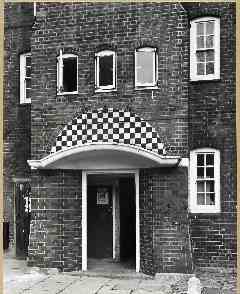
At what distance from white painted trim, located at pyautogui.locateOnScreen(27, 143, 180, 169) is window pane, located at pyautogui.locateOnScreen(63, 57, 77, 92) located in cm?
171

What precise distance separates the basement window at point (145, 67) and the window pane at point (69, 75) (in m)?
1.59

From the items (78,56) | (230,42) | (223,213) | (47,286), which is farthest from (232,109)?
(47,286)

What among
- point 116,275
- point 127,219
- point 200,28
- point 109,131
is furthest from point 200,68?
point 116,275

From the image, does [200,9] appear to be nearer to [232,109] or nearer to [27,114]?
[232,109]

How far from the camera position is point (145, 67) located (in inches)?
479

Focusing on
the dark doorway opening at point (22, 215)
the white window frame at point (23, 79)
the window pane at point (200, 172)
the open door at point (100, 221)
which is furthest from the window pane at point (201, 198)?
the white window frame at point (23, 79)

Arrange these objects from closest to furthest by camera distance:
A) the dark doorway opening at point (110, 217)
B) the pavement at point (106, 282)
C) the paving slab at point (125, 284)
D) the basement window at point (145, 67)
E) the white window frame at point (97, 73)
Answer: the pavement at point (106, 282)
the paving slab at point (125, 284)
the basement window at point (145, 67)
the white window frame at point (97, 73)
the dark doorway opening at point (110, 217)

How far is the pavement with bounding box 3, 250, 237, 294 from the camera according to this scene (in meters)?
10.1

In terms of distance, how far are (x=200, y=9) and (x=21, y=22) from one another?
5.30 metres

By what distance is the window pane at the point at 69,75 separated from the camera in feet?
41.4

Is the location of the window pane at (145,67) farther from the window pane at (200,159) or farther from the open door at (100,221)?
the open door at (100,221)

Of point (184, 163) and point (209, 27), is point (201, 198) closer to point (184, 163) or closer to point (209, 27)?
point (184, 163)

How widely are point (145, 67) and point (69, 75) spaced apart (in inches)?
75.8

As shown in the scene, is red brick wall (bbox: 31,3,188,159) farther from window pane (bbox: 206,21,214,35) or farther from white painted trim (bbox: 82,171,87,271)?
white painted trim (bbox: 82,171,87,271)
